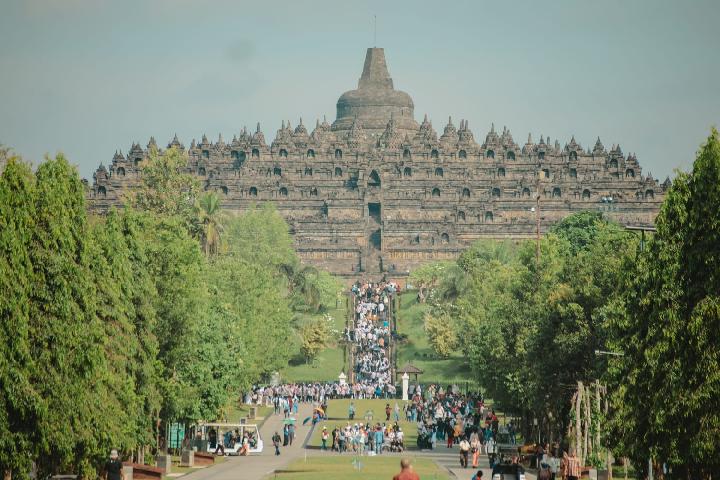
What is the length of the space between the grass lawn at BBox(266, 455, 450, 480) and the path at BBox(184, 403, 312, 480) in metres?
0.82

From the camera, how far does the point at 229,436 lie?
76312mm

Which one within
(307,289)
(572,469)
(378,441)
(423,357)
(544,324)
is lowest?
(572,469)

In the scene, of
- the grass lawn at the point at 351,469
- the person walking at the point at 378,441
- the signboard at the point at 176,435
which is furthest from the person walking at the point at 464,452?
the signboard at the point at 176,435

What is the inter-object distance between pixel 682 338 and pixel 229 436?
115 ft

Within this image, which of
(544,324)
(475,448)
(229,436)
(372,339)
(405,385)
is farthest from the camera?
(372,339)

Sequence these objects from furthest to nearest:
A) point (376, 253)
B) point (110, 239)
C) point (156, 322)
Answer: point (376, 253), point (156, 322), point (110, 239)

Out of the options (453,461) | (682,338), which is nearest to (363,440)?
(453,461)

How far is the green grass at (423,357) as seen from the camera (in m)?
112

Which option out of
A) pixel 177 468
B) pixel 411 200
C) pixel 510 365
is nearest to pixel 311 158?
pixel 411 200

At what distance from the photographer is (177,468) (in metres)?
65.8

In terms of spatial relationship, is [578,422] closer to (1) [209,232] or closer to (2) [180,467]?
(2) [180,467]

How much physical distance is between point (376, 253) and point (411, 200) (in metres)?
13.3

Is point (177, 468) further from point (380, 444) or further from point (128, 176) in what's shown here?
point (128, 176)

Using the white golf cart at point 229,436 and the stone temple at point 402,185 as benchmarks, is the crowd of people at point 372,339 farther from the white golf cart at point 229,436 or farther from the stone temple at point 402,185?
the white golf cart at point 229,436
